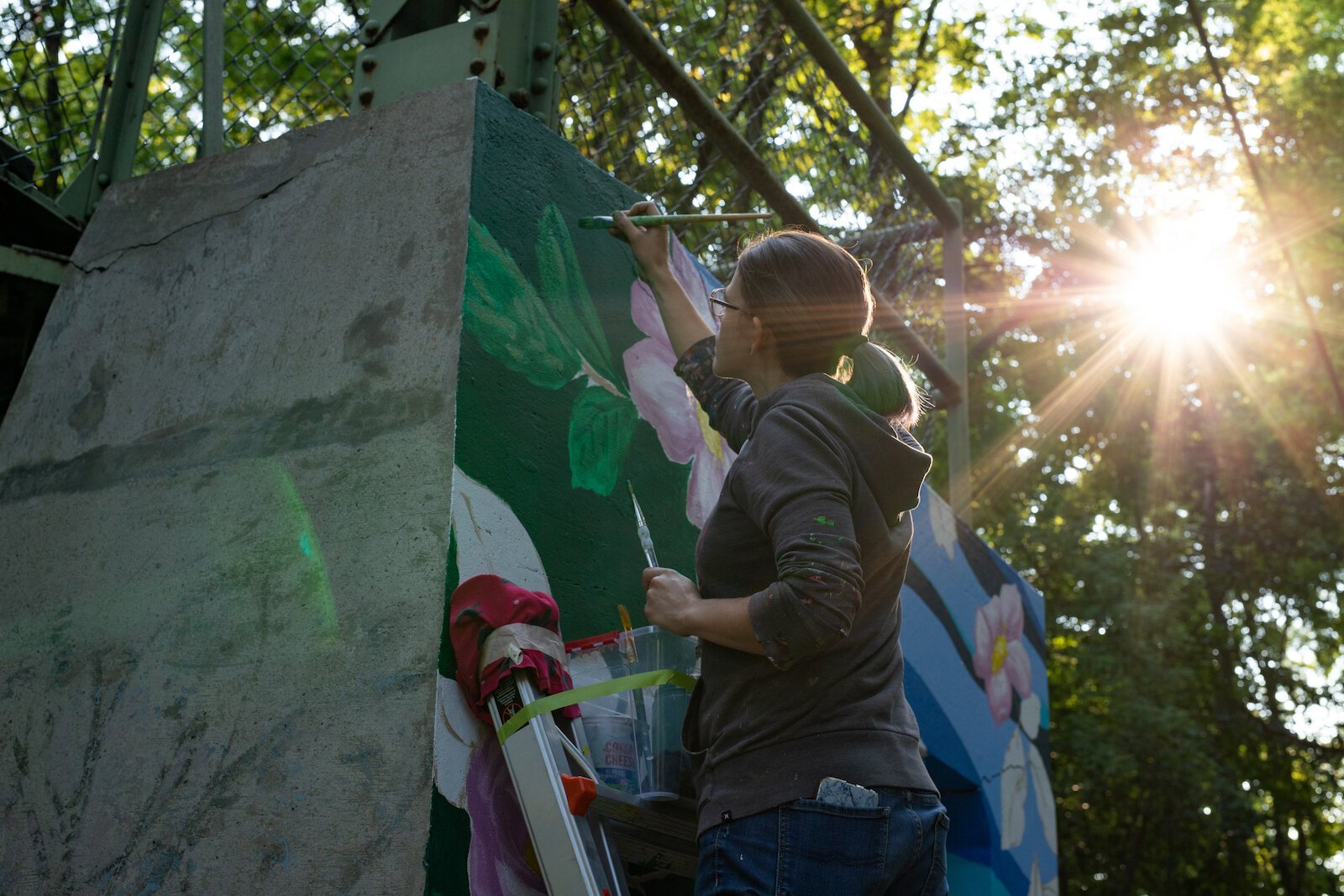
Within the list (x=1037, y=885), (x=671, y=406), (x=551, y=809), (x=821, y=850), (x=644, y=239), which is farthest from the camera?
(x=1037, y=885)

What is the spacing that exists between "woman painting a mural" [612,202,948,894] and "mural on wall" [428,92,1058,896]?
13.4 inches

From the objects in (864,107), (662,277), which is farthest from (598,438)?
(864,107)

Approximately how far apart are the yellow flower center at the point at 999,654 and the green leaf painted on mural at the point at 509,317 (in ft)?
8.74

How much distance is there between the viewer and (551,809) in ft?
5.88

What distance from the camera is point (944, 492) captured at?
1587 centimetres

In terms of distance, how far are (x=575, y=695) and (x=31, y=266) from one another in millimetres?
2023

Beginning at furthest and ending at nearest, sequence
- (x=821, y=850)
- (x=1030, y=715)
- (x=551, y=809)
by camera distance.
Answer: (x=1030, y=715) < (x=551, y=809) < (x=821, y=850)

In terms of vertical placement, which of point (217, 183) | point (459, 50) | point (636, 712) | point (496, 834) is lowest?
point (496, 834)

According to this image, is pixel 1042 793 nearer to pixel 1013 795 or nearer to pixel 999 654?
pixel 1013 795

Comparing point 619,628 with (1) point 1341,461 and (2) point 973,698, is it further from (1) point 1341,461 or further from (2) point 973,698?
(1) point 1341,461

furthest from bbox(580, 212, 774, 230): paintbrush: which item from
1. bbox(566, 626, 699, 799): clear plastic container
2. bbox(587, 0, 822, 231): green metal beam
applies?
bbox(566, 626, 699, 799): clear plastic container

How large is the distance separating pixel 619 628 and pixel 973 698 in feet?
7.33

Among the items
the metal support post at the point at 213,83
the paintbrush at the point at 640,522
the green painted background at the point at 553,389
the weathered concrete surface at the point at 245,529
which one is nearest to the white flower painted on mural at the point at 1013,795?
the green painted background at the point at 553,389

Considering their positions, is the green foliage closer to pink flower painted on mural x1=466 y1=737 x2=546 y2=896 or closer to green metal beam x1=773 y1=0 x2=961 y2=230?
green metal beam x1=773 y1=0 x2=961 y2=230
